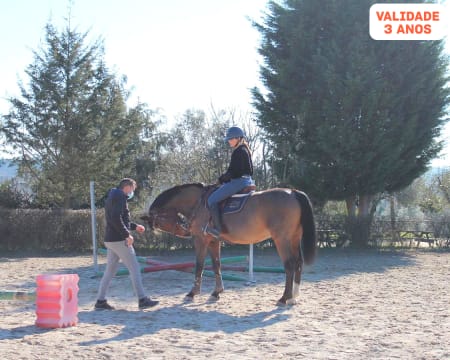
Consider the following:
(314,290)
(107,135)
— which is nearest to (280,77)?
(107,135)

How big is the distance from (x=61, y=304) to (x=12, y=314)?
1566 mm

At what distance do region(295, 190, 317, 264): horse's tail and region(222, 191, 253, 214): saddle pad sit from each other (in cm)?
89

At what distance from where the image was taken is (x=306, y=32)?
21500 mm

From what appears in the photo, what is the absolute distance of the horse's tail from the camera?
8773 mm

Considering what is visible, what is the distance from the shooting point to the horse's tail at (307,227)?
345 inches

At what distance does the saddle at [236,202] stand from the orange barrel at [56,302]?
9.40ft

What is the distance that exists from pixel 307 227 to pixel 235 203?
4.18 ft

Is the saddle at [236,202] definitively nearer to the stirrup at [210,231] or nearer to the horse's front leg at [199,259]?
the stirrup at [210,231]

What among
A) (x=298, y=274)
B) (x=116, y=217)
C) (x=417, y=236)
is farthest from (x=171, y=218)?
(x=417, y=236)

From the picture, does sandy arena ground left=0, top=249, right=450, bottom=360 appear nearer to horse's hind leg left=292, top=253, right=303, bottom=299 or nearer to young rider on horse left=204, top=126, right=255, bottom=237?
horse's hind leg left=292, top=253, right=303, bottom=299

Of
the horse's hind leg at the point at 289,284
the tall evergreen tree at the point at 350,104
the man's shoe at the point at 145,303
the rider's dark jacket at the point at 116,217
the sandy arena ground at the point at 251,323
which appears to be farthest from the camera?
the tall evergreen tree at the point at 350,104

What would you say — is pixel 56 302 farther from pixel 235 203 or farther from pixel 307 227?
pixel 307 227

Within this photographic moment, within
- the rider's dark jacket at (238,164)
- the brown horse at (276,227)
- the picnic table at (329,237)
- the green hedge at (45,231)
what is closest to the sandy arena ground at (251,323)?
the brown horse at (276,227)

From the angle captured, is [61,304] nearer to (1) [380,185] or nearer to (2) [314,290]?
(2) [314,290]
